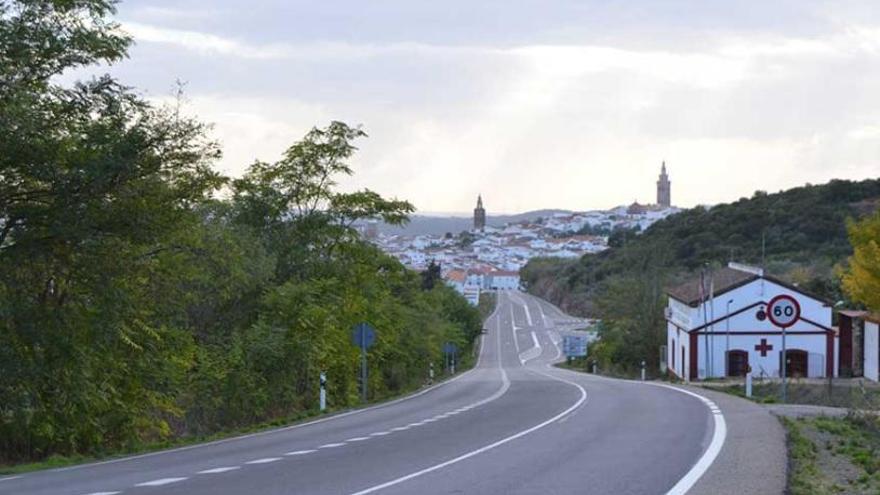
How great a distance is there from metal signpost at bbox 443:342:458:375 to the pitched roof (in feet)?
49.7

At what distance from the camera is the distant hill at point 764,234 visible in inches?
3890

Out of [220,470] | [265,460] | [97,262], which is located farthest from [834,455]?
[97,262]

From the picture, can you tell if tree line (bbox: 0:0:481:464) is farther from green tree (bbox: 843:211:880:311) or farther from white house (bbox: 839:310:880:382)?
white house (bbox: 839:310:880:382)

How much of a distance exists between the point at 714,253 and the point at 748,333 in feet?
168

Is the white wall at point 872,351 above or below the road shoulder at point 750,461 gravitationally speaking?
below

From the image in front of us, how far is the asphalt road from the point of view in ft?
40.3

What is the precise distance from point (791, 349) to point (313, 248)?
28.5m

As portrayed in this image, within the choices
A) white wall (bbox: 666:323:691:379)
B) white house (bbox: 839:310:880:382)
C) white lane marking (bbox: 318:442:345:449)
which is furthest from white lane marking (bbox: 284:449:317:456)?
white wall (bbox: 666:323:691:379)

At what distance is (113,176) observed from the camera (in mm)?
17125

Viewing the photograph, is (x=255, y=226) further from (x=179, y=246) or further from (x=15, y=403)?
(x=15, y=403)

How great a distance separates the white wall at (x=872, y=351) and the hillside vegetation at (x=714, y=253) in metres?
15.7

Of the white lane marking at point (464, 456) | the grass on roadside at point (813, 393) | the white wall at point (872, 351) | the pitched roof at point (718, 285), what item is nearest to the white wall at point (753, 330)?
the pitched roof at point (718, 285)

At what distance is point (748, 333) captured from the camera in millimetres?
57000

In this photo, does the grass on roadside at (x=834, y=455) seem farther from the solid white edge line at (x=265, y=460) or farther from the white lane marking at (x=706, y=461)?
the solid white edge line at (x=265, y=460)
